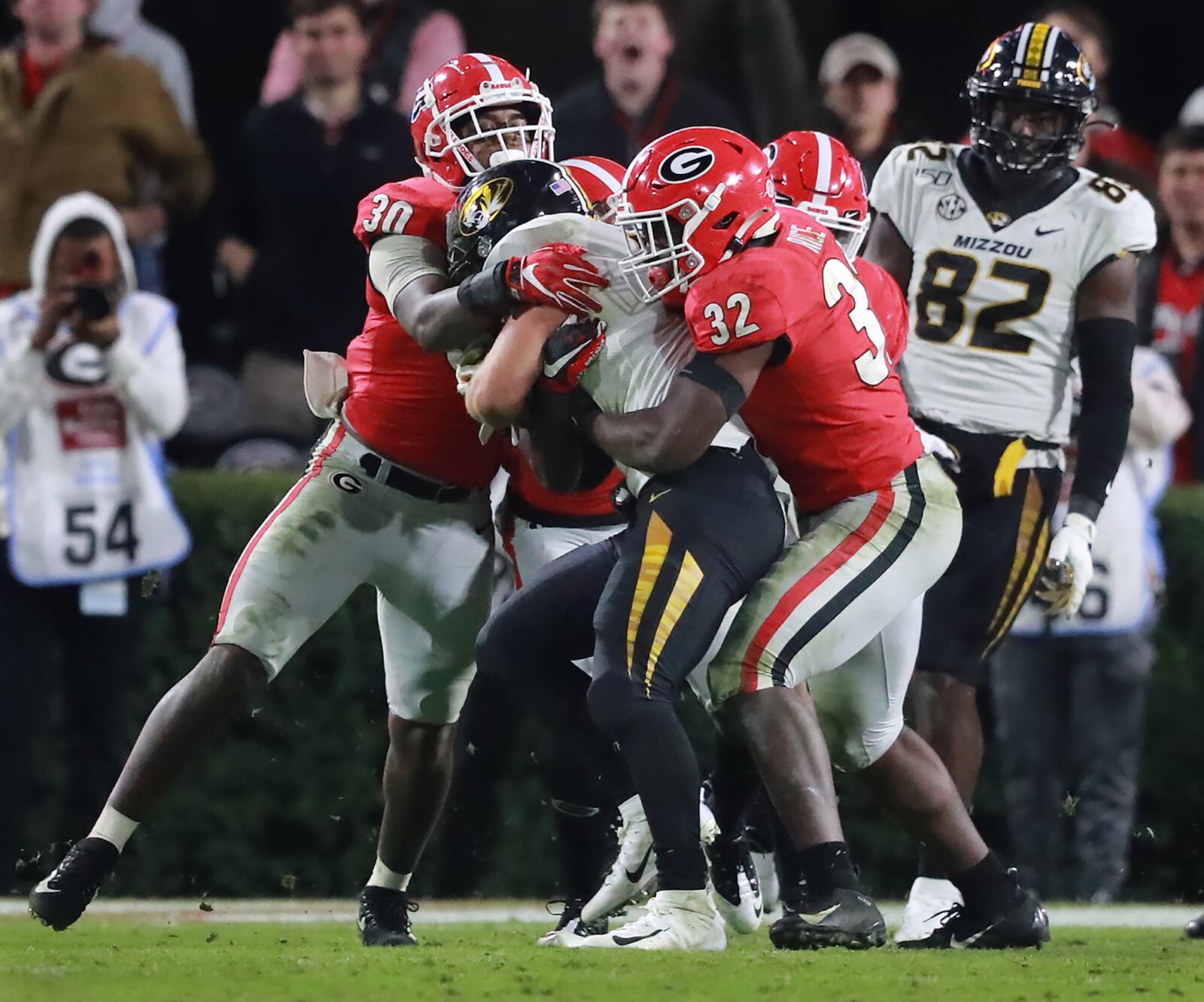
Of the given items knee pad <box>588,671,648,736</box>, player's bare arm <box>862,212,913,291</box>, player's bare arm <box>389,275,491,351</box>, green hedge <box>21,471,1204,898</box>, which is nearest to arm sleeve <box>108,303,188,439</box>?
green hedge <box>21,471,1204,898</box>

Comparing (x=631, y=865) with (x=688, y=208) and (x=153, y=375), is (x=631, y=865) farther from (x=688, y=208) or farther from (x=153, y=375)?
(x=153, y=375)

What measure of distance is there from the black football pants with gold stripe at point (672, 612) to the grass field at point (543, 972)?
310 millimetres

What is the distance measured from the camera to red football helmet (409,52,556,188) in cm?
565

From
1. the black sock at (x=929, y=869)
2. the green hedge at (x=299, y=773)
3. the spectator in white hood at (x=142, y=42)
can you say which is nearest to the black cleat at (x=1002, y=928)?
the black sock at (x=929, y=869)

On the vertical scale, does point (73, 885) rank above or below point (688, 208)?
below

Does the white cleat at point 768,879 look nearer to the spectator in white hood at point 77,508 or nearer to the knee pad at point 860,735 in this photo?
the knee pad at point 860,735

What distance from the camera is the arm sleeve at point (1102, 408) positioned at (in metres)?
6.10

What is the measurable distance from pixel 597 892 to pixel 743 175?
5.94 ft

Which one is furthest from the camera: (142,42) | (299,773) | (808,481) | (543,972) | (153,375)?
(142,42)

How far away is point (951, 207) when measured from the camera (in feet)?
20.8

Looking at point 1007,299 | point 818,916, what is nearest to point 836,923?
point 818,916

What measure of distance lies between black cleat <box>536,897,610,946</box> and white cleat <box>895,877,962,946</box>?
71 centimetres

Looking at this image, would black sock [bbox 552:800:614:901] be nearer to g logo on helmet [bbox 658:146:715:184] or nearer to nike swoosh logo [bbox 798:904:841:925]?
nike swoosh logo [bbox 798:904:841:925]

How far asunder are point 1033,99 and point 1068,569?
1204 millimetres
